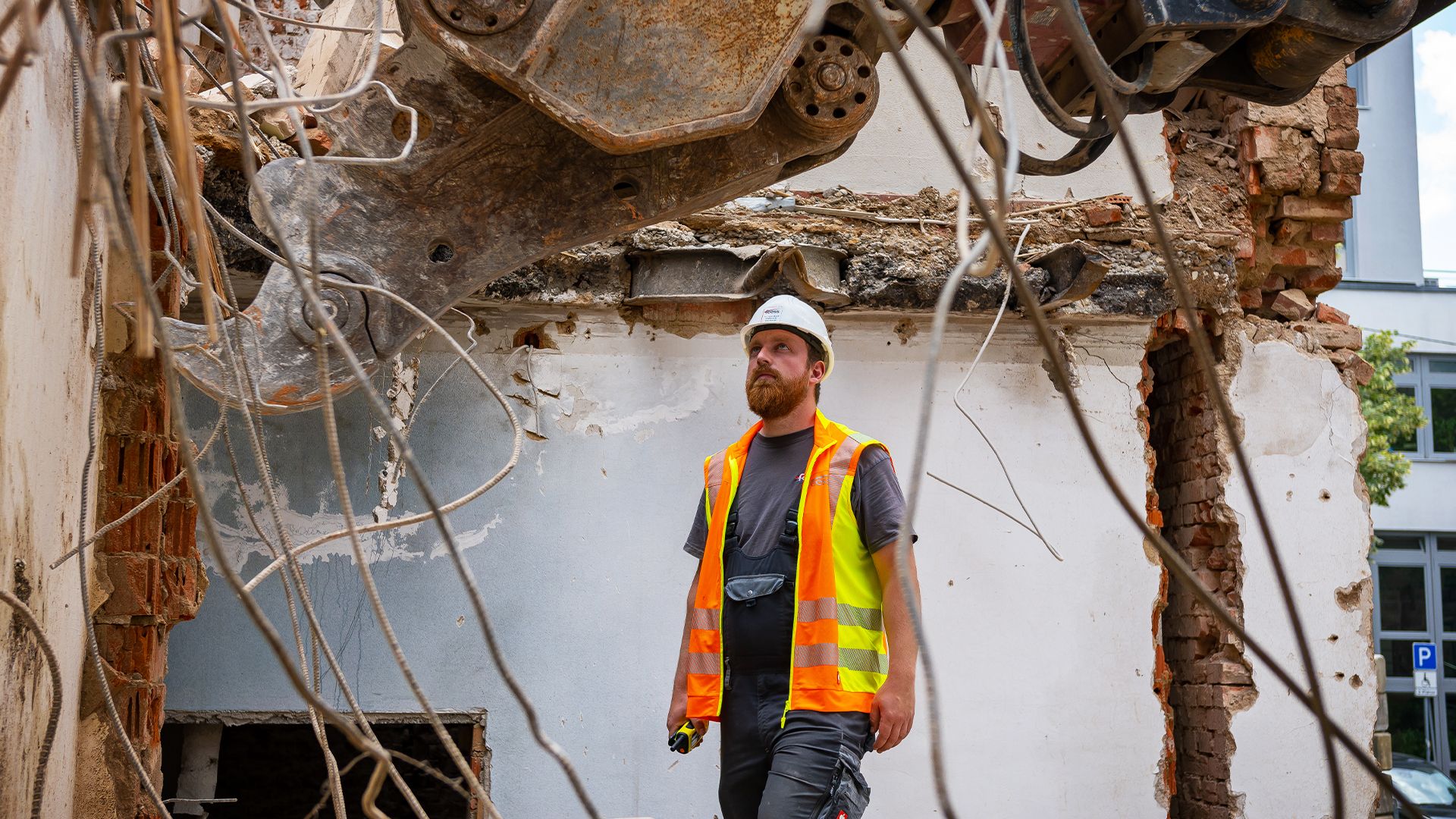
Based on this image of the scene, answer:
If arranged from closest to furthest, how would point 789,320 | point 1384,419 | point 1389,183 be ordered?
1. point 789,320
2. point 1384,419
3. point 1389,183

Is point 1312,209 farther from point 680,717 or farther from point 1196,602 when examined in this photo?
point 680,717

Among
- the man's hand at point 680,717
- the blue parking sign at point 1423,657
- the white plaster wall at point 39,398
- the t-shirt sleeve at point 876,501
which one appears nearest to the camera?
the white plaster wall at point 39,398

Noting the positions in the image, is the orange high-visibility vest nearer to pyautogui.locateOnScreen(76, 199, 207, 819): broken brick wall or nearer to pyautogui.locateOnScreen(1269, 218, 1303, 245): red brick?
pyautogui.locateOnScreen(76, 199, 207, 819): broken brick wall

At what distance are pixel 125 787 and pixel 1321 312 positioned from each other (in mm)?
4978

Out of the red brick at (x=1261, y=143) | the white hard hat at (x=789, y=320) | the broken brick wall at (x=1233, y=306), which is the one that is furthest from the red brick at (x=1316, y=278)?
the white hard hat at (x=789, y=320)

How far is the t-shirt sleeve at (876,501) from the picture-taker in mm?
2918

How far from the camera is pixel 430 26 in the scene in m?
1.86

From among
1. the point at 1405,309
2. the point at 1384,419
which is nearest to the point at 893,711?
the point at 1384,419

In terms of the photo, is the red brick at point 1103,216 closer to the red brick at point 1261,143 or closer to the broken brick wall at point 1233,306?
the broken brick wall at point 1233,306

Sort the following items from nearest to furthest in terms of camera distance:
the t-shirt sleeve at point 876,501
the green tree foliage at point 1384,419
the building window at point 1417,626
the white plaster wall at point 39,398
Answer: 1. the white plaster wall at point 39,398
2. the t-shirt sleeve at point 876,501
3. the green tree foliage at point 1384,419
4. the building window at point 1417,626

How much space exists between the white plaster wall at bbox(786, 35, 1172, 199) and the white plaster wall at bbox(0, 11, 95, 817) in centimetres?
315

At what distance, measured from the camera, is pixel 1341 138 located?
517cm

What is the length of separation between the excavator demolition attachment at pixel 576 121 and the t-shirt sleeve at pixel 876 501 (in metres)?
0.95

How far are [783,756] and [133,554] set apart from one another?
1.77m
